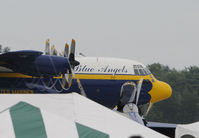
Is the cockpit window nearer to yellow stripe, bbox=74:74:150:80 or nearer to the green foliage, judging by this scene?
yellow stripe, bbox=74:74:150:80

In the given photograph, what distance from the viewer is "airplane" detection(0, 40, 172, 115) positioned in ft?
61.5

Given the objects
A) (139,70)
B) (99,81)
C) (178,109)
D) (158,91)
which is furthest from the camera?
(178,109)

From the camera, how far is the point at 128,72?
22.8 m

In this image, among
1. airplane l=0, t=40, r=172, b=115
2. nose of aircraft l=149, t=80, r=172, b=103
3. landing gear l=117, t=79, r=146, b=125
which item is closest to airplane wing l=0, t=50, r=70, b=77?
airplane l=0, t=40, r=172, b=115

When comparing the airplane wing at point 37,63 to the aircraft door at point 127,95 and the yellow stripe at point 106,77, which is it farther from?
the aircraft door at point 127,95

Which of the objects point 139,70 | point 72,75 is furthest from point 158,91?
point 72,75

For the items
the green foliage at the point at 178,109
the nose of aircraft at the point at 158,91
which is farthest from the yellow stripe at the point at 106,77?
the green foliage at the point at 178,109

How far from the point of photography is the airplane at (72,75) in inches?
738

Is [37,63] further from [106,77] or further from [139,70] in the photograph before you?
[139,70]

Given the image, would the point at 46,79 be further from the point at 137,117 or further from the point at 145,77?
the point at 137,117

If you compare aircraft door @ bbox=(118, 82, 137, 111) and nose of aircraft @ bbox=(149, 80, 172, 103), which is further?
nose of aircraft @ bbox=(149, 80, 172, 103)

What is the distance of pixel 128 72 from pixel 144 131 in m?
15.4

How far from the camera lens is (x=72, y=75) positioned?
20578 mm

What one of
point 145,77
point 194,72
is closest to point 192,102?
point 194,72
